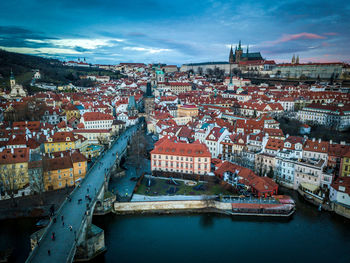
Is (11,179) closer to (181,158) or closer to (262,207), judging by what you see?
(181,158)

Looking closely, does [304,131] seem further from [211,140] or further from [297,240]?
[297,240]

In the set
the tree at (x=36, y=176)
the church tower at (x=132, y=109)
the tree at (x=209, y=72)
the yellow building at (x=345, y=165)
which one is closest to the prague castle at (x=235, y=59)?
the tree at (x=209, y=72)

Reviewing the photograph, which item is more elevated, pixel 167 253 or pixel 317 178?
pixel 317 178

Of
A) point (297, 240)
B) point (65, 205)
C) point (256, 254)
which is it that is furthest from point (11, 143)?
point (297, 240)

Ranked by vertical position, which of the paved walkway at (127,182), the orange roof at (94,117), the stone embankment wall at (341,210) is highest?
the orange roof at (94,117)

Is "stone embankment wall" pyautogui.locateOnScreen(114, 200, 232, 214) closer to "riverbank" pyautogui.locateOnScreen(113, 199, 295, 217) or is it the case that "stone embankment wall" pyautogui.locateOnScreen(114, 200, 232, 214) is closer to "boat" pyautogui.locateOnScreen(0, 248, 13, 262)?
"riverbank" pyautogui.locateOnScreen(113, 199, 295, 217)

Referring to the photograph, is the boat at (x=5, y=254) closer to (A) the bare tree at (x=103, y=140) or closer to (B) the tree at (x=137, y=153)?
(B) the tree at (x=137, y=153)
